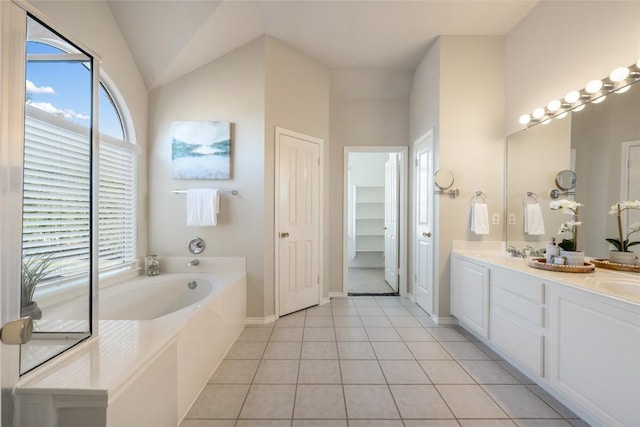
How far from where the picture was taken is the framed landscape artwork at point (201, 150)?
9.42 feet

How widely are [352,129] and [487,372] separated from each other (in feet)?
10.1

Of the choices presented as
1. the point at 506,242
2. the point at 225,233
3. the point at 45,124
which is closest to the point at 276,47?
the point at 225,233

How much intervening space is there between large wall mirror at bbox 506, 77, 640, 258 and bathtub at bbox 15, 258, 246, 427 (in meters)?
2.74

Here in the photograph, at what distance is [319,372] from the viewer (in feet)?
6.53

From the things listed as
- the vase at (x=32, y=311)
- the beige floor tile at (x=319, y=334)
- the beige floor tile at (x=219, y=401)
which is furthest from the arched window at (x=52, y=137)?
the beige floor tile at (x=319, y=334)

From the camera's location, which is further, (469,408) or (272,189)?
(272,189)

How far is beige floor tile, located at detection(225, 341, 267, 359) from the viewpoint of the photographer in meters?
2.23

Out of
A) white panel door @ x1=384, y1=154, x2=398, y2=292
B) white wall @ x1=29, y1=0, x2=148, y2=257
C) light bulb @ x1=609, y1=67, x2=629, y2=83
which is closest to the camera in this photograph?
A: light bulb @ x1=609, y1=67, x2=629, y2=83

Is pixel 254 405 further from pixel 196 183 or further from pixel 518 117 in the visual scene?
pixel 518 117

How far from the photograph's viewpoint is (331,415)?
61.9 inches

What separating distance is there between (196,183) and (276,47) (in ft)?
5.51

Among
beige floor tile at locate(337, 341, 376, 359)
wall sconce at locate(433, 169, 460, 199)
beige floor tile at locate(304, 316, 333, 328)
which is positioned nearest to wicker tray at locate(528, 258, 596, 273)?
wall sconce at locate(433, 169, 460, 199)

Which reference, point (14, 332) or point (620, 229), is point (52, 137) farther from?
point (620, 229)

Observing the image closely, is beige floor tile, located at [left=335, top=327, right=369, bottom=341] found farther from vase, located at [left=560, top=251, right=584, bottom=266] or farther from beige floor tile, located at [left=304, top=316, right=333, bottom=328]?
vase, located at [left=560, top=251, right=584, bottom=266]
